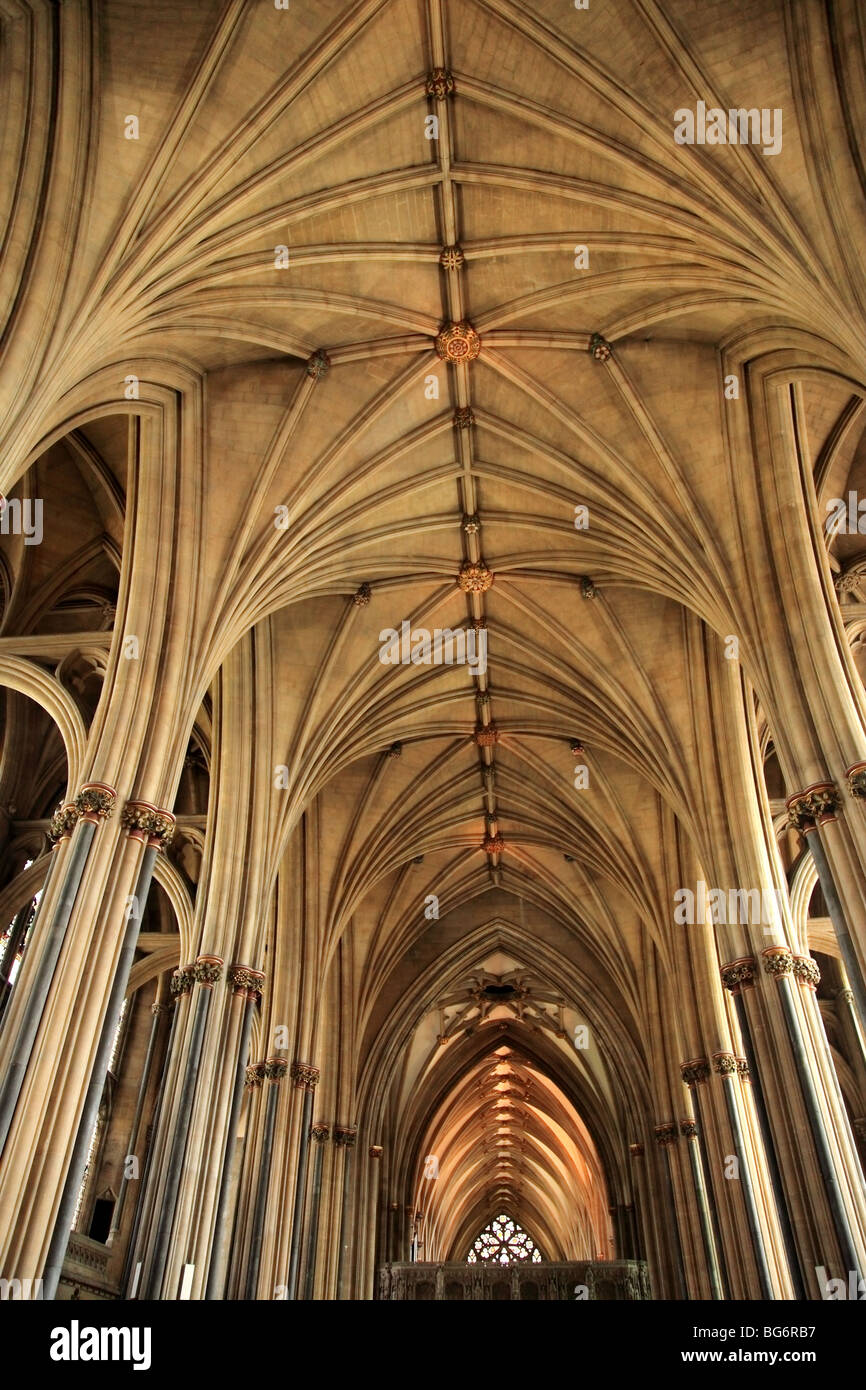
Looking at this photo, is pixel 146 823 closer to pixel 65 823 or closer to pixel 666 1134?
pixel 65 823

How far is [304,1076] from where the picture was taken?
21.9 metres

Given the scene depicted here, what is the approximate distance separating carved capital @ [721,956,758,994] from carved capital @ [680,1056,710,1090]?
19.2 ft

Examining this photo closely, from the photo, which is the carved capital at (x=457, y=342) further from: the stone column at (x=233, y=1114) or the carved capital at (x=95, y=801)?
the stone column at (x=233, y=1114)

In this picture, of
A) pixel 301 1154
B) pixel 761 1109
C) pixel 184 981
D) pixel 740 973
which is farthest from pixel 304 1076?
pixel 761 1109

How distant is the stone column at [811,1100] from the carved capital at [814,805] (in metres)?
4.03

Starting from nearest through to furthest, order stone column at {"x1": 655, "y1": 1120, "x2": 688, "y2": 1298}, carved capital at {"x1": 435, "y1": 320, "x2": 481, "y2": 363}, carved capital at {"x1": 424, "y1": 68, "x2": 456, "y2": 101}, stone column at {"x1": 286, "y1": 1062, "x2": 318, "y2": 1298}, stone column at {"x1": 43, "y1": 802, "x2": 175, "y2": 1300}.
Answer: stone column at {"x1": 43, "y1": 802, "x2": 175, "y2": 1300} → carved capital at {"x1": 424, "y1": 68, "x2": 456, "y2": 101} → carved capital at {"x1": 435, "y1": 320, "x2": 481, "y2": 363} → stone column at {"x1": 286, "y1": 1062, "x2": 318, "y2": 1298} → stone column at {"x1": 655, "y1": 1120, "x2": 688, "y2": 1298}

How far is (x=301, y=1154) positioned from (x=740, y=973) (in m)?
10.3

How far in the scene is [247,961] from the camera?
17.0m

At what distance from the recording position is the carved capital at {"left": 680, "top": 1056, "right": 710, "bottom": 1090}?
2152 cm

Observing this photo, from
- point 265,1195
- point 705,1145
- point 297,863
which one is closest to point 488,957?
point 297,863

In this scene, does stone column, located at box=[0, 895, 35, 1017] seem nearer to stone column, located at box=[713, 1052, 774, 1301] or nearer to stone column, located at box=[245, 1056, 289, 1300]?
stone column, located at box=[245, 1056, 289, 1300]

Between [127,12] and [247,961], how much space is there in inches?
539

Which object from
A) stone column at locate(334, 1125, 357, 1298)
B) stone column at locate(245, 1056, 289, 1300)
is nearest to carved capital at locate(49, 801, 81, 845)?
stone column at locate(245, 1056, 289, 1300)

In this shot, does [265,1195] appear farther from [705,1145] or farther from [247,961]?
[705,1145]
